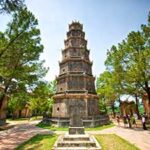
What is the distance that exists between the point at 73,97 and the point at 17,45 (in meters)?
12.1

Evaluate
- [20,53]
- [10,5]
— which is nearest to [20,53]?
[20,53]

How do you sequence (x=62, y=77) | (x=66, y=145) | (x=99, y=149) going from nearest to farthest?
(x=99, y=149) < (x=66, y=145) < (x=62, y=77)

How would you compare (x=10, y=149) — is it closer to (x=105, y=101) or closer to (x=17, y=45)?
(x=17, y=45)

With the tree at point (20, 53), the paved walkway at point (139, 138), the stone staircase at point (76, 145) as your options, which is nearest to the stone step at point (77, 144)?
the stone staircase at point (76, 145)

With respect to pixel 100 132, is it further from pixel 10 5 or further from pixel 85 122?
pixel 10 5

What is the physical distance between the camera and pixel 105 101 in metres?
49.1

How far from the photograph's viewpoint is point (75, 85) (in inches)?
1065

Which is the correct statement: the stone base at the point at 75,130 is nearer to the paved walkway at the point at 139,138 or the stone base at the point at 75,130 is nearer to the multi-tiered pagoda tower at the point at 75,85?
the paved walkway at the point at 139,138

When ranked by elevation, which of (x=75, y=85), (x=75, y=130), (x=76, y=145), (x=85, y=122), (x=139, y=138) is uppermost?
(x=75, y=85)

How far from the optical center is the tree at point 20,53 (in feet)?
57.9

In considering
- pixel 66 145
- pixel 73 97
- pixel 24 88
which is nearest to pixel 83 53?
pixel 73 97

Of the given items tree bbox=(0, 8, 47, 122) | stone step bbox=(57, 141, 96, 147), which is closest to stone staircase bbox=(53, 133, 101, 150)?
stone step bbox=(57, 141, 96, 147)

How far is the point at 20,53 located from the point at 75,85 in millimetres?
11119

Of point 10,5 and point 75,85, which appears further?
point 75,85
